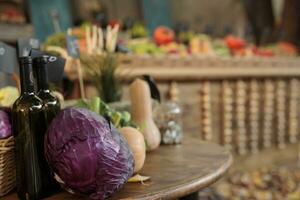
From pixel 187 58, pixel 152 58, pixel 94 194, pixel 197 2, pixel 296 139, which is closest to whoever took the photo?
pixel 94 194

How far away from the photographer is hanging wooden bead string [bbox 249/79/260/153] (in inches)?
135

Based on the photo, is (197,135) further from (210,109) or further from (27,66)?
(27,66)

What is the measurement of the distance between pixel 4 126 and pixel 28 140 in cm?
9

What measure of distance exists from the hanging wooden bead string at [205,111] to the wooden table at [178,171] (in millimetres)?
1618

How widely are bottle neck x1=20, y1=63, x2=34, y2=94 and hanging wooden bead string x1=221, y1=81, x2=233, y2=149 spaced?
2.52m

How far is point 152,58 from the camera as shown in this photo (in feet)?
9.37

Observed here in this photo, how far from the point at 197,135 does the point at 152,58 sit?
75cm

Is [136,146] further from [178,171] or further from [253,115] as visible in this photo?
[253,115]

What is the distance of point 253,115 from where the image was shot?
344 centimetres

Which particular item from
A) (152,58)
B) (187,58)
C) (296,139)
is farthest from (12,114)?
(296,139)

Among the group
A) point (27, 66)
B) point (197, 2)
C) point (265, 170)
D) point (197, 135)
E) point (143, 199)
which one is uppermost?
point (197, 2)

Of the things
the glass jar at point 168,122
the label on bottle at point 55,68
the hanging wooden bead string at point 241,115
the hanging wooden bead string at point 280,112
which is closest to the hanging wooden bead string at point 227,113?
the hanging wooden bead string at point 241,115

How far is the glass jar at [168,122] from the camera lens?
158 centimetres

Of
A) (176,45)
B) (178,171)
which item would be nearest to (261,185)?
(176,45)
